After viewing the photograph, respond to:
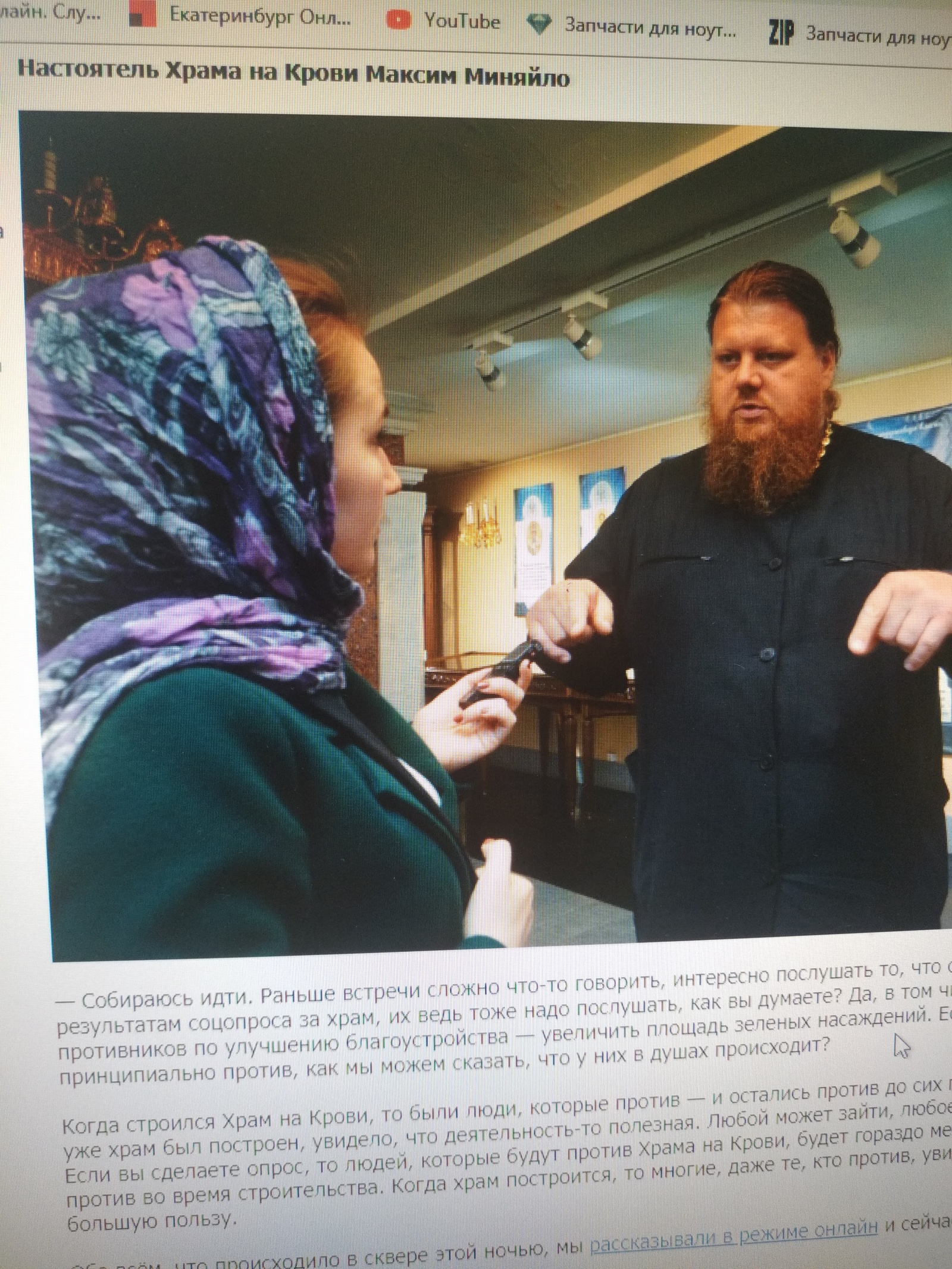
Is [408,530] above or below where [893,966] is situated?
above

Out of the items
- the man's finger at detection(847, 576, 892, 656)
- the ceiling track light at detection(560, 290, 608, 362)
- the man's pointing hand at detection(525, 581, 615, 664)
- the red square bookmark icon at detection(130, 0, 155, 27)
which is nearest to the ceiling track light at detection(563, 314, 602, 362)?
the ceiling track light at detection(560, 290, 608, 362)

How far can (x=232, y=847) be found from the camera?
479 millimetres

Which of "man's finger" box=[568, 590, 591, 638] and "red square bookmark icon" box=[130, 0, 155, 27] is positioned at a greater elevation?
"red square bookmark icon" box=[130, 0, 155, 27]

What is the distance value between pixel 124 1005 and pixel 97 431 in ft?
1.69

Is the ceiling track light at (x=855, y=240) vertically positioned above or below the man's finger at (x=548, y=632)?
above

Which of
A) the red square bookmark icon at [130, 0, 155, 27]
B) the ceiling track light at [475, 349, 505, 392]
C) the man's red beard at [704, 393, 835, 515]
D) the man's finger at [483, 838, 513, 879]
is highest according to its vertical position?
the red square bookmark icon at [130, 0, 155, 27]

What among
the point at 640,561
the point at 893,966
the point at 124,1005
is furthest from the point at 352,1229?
the point at 640,561

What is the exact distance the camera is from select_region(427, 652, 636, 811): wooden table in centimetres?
61

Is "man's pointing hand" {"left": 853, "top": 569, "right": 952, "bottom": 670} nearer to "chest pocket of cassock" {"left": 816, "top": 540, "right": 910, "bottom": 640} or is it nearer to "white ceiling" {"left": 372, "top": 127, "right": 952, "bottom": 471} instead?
"chest pocket of cassock" {"left": 816, "top": 540, "right": 910, "bottom": 640}

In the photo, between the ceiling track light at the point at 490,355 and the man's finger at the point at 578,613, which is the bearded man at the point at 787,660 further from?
the ceiling track light at the point at 490,355

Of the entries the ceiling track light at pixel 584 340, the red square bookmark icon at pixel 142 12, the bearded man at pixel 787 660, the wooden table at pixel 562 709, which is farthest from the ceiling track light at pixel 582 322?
the red square bookmark icon at pixel 142 12

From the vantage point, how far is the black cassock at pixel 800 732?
58cm

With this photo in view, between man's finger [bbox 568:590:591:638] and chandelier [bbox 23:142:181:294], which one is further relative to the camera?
man's finger [bbox 568:590:591:638]

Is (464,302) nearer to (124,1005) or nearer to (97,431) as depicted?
(97,431)
